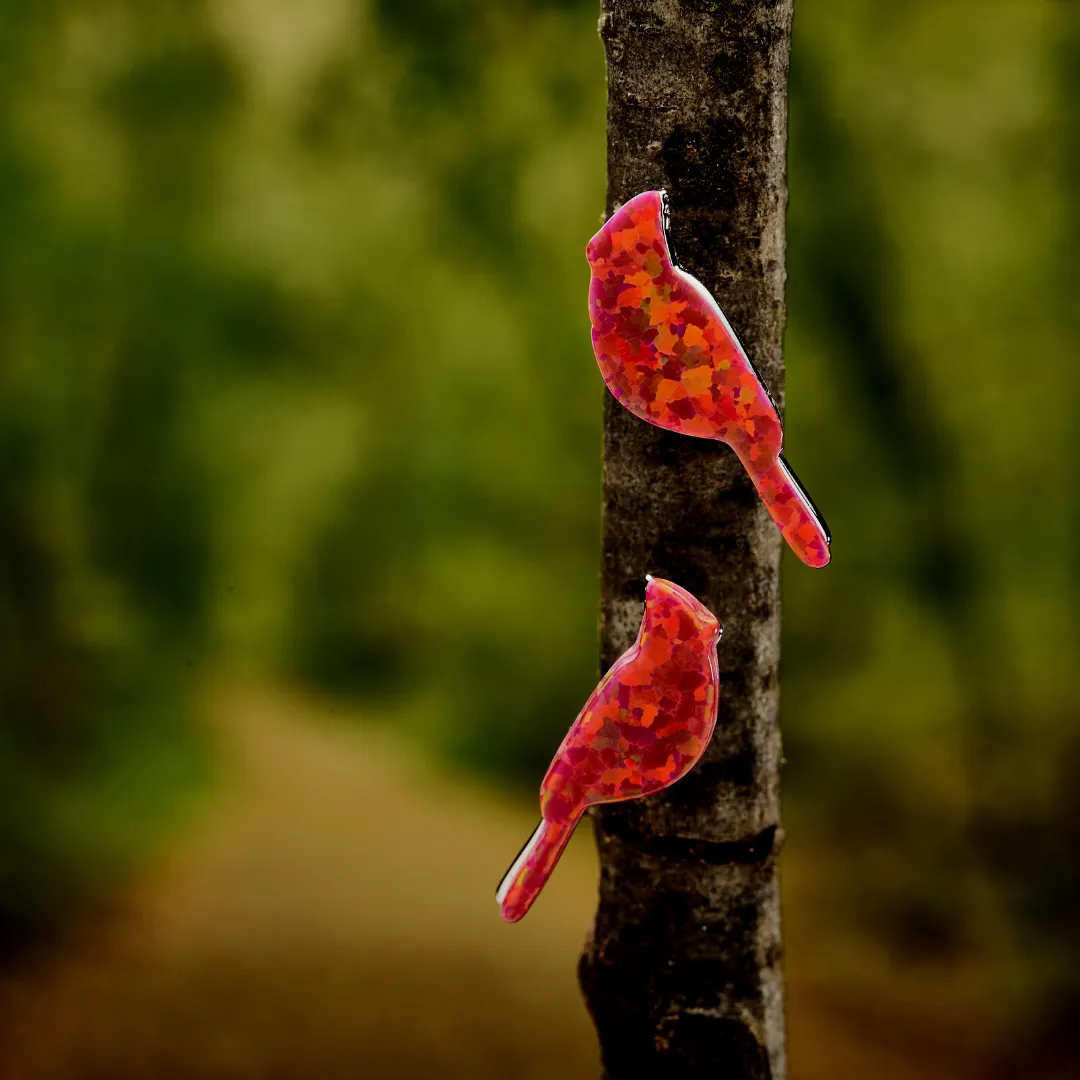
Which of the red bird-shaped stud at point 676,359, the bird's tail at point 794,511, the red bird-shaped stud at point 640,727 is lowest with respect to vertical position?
the red bird-shaped stud at point 640,727

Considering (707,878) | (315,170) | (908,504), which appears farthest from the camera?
(315,170)

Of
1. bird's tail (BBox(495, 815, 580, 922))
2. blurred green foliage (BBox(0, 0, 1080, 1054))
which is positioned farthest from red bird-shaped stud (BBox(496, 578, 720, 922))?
blurred green foliage (BBox(0, 0, 1080, 1054))

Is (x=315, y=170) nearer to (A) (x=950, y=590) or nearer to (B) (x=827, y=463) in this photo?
(B) (x=827, y=463)

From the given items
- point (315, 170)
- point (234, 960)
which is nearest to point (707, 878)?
point (234, 960)

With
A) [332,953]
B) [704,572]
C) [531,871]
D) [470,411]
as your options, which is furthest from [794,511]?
[332,953]

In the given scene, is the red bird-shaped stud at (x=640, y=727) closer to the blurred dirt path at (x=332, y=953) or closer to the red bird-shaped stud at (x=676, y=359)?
the red bird-shaped stud at (x=676, y=359)

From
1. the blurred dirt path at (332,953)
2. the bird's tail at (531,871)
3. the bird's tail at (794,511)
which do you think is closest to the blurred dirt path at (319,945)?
the blurred dirt path at (332,953)

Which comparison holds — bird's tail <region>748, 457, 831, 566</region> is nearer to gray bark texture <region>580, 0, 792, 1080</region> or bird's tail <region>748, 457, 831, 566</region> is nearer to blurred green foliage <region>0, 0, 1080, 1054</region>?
gray bark texture <region>580, 0, 792, 1080</region>
